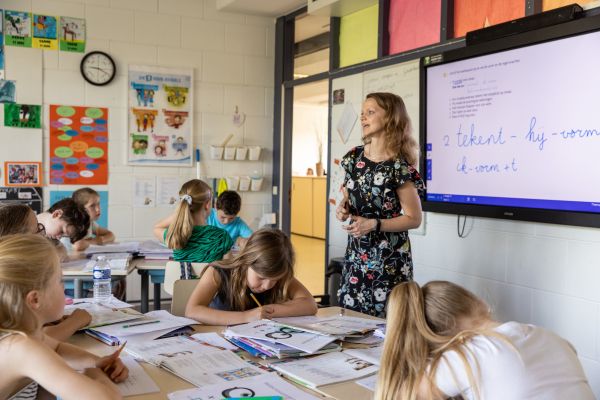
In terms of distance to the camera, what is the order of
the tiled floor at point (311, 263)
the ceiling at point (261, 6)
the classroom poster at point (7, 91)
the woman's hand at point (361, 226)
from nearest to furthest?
1. the woman's hand at point (361, 226)
2. the classroom poster at point (7, 91)
3. the ceiling at point (261, 6)
4. the tiled floor at point (311, 263)

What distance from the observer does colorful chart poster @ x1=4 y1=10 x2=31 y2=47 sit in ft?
15.5

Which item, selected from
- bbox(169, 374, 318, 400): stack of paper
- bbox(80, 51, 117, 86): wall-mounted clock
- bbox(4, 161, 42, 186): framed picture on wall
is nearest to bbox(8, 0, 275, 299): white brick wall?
bbox(80, 51, 117, 86): wall-mounted clock

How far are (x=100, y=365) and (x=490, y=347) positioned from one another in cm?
96

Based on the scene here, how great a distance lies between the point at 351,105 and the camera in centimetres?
445

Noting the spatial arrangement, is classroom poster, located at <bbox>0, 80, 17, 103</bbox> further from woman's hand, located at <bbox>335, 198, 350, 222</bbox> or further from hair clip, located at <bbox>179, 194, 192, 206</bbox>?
woman's hand, located at <bbox>335, 198, 350, 222</bbox>

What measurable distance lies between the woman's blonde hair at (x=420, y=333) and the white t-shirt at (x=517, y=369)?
0.07ft

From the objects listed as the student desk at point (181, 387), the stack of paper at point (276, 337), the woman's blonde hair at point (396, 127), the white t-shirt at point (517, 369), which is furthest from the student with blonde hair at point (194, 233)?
the white t-shirt at point (517, 369)

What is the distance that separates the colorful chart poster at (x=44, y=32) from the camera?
190 inches

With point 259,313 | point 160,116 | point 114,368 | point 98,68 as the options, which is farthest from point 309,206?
point 114,368

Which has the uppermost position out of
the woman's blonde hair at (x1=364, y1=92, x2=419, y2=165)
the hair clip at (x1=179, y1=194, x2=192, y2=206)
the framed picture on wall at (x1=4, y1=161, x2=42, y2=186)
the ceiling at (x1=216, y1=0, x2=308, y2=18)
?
the ceiling at (x1=216, y1=0, x2=308, y2=18)

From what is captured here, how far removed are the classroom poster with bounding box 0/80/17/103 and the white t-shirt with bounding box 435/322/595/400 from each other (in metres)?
4.49

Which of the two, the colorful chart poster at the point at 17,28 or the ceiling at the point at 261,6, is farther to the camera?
the ceiling at the point at 261,6

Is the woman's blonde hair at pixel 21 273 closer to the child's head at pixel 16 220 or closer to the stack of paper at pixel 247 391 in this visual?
the stack of paper at pixel 247 391

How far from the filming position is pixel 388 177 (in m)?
2.71
